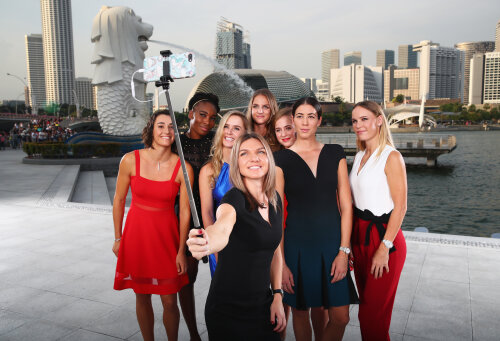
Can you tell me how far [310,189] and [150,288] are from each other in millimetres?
1135

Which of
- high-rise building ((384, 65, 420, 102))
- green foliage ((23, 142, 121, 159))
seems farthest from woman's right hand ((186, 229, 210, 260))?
high-rise building ((384, 65, 420, 102))

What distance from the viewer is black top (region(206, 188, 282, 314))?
1659 mm

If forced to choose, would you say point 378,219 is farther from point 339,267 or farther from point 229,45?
point 229,45

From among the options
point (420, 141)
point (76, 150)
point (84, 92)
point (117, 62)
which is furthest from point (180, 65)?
point (84, 92)

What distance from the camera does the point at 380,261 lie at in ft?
7.24

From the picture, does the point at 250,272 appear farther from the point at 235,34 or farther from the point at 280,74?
the point at 235,34

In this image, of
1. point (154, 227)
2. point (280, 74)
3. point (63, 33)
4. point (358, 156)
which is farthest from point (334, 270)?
point (63, 33)

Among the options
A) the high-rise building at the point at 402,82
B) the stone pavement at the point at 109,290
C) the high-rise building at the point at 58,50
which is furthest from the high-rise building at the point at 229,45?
the stone pavement at the point at 109,290

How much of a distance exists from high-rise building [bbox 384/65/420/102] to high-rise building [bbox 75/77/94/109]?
380ft

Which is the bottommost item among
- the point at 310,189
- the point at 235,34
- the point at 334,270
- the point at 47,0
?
the point at 334,270

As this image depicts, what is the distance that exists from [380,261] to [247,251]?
918 millimetres

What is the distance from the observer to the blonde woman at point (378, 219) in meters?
2.21

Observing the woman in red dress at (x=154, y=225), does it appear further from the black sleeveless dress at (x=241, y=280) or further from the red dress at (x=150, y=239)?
the black sleeveless dress at (x=241, y=280)

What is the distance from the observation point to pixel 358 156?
2.50 m
